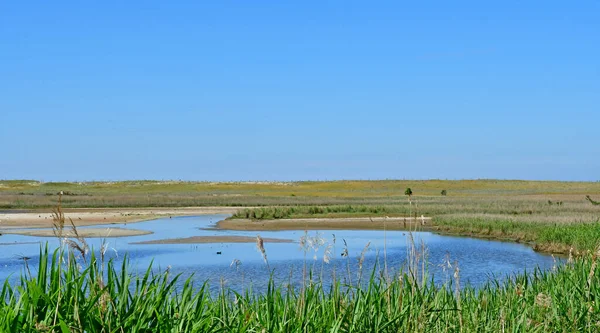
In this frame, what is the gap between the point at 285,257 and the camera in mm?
23594

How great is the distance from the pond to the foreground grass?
8058 mm

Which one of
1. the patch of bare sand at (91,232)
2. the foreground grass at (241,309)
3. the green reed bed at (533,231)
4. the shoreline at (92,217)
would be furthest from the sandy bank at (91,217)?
the foreground grass at (241,309)

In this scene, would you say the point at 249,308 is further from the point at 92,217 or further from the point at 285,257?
the point at 92,217

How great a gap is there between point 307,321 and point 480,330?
63.6 inches

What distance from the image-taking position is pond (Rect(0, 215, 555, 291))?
Result: 1762cm

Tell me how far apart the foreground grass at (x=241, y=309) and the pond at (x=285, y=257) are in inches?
317

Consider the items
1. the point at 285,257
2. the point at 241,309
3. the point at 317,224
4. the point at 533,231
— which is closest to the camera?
the point at 241,309

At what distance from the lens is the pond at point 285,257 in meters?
17.6

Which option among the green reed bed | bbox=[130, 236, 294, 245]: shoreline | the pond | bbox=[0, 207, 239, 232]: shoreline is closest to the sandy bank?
bbox=[0, 207, 239, 232]: shoreline

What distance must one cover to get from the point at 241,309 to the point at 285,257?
17118mm

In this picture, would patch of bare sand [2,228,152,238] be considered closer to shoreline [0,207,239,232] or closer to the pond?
the pond

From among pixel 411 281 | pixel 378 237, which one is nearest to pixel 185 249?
pixel 378 237

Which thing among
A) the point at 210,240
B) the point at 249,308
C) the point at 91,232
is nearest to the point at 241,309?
the point at 249,308

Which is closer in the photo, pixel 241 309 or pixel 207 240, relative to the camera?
pixel 241 309
